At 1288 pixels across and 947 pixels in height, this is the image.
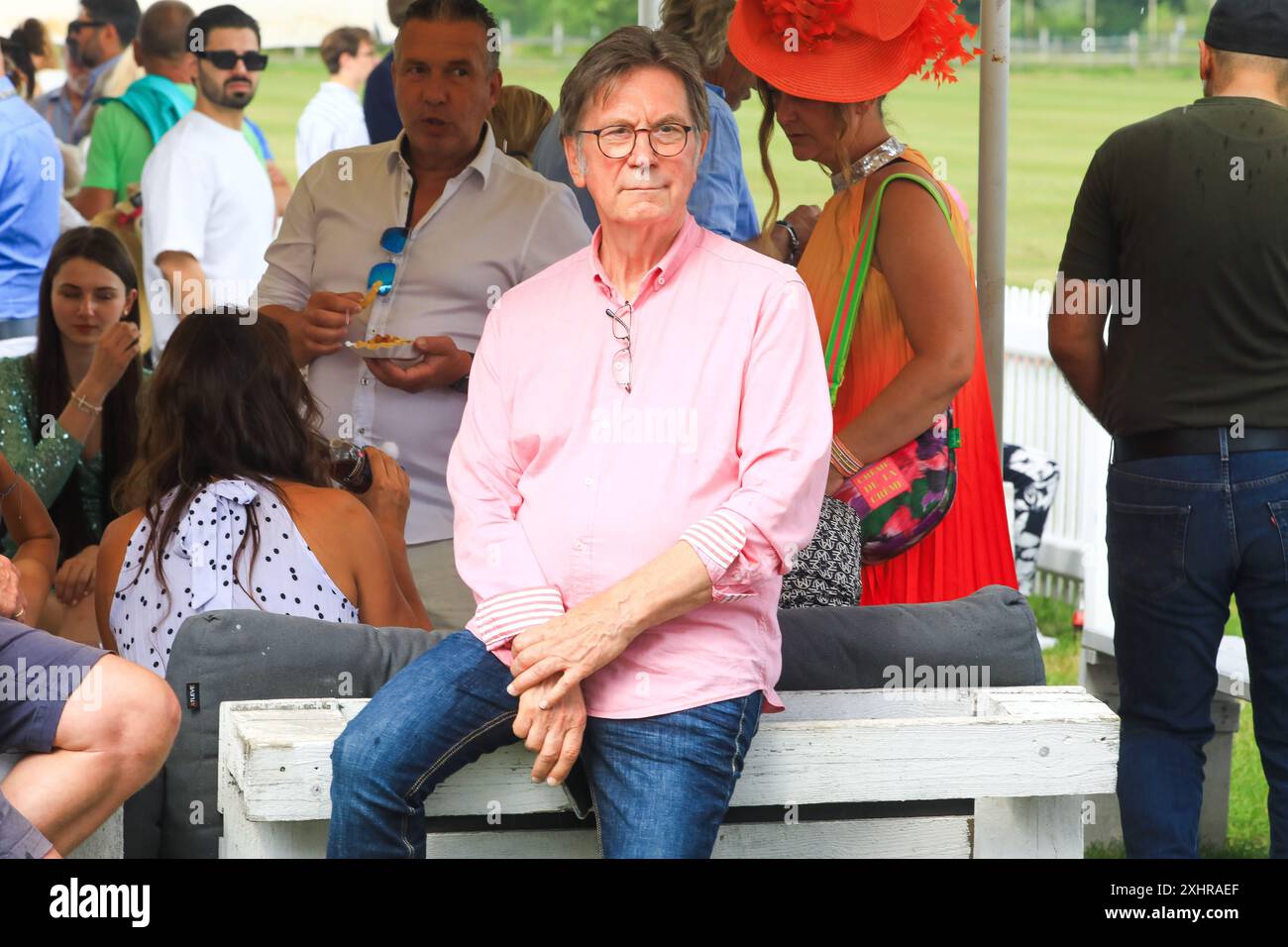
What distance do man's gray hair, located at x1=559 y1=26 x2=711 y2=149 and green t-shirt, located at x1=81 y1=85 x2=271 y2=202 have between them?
5.10 meters

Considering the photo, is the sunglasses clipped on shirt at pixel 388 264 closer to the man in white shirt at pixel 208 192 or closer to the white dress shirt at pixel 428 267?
the white dress shirt at pixel 428 267

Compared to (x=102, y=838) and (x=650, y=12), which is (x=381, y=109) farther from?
(x=102, y=838)

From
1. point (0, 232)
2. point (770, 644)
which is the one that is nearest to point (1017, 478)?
point (0, 232)

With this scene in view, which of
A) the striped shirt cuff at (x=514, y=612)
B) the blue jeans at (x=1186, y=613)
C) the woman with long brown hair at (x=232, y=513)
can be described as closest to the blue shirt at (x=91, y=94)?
the woman with long brown hair at (x=232, y=513)

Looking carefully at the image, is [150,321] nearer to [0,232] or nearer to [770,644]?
[0,232]

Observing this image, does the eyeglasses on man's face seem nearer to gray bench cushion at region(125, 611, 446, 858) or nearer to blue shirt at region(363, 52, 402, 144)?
gray bench cushion at region(125, 611, 446, 858)

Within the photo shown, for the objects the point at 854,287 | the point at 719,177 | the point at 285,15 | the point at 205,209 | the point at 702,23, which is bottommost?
the point at 854,287

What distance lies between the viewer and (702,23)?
4.12m

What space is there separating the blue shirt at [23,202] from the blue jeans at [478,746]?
4352mm

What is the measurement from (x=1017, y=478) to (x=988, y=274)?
3122mm

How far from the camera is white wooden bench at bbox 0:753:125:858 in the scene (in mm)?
2725

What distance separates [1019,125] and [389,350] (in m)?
22.6

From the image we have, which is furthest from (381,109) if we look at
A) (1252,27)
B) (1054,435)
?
(1054,435)

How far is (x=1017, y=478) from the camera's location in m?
7.15
